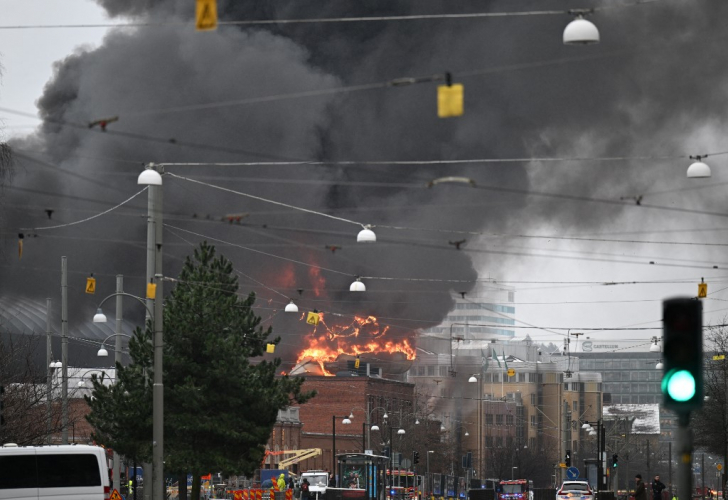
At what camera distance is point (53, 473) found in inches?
1315

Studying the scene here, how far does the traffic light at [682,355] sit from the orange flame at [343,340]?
106407 millimetres

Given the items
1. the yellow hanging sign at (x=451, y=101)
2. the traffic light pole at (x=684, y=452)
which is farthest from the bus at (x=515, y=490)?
the traffic light pole at (x=684, y=452)

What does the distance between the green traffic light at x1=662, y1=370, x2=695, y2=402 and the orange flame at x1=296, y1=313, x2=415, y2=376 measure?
349ft

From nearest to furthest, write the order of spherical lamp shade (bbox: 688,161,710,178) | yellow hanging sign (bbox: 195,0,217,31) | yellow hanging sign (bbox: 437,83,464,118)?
yellow hanging sign (bbox: 195,0,217,31) < yellow hanging sign (bbox: 437,83,464,118) < spherical lamp shade (bbox: 688,161,710,178)

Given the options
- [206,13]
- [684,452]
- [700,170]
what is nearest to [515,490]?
[700,170]

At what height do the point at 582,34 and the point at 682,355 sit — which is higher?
the point at 582,34

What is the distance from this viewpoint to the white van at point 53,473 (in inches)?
1288

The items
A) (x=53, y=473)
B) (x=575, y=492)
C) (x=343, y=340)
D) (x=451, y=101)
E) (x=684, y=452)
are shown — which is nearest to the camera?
(x=684, y=452)

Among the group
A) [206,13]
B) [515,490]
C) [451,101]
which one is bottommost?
[515,490]

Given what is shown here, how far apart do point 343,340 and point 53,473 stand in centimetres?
8973

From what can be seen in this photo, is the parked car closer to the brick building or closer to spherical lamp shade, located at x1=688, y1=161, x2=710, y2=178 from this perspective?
spherical lamp shade, located at x1=688, y1=161, x2=710, y2=178

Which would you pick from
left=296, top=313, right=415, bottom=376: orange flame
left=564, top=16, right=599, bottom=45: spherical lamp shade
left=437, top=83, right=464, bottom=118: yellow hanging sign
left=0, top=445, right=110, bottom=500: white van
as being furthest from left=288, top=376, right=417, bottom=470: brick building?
left=437, top=83, right=464, bottom=118: yellow hanging sign

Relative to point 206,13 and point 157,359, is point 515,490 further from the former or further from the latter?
point 206,13

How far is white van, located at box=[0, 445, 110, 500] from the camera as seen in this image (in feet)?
107
